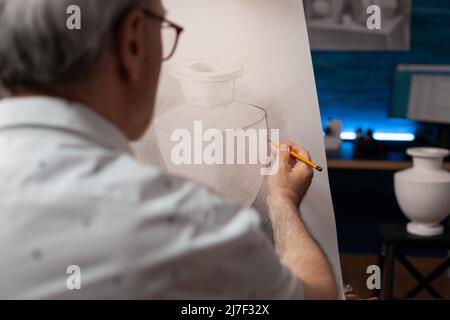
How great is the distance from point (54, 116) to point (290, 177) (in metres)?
0.56

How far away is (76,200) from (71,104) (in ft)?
0.43

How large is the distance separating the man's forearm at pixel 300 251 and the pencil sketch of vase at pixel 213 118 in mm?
70

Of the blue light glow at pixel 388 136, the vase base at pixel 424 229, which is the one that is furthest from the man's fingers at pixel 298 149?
the blue light glow at pixel 388 136

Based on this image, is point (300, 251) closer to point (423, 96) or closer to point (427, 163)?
point (427, 163)

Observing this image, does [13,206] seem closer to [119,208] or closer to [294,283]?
[119,208]

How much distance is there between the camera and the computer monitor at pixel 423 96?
2881 mm

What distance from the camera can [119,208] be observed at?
0.56 m

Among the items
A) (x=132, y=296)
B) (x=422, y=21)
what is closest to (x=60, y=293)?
Result: (x=132, y=296)

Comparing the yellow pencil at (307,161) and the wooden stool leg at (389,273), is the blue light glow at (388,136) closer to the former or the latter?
the wooden stool leg at (389,273)

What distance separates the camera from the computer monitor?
288cm

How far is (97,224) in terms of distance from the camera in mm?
557

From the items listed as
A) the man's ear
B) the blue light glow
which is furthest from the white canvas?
the blue light glow

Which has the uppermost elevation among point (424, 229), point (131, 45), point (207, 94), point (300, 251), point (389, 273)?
point (131, 45)

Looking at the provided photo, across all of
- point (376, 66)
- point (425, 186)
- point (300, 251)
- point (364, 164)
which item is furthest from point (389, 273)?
point (376, 66)
